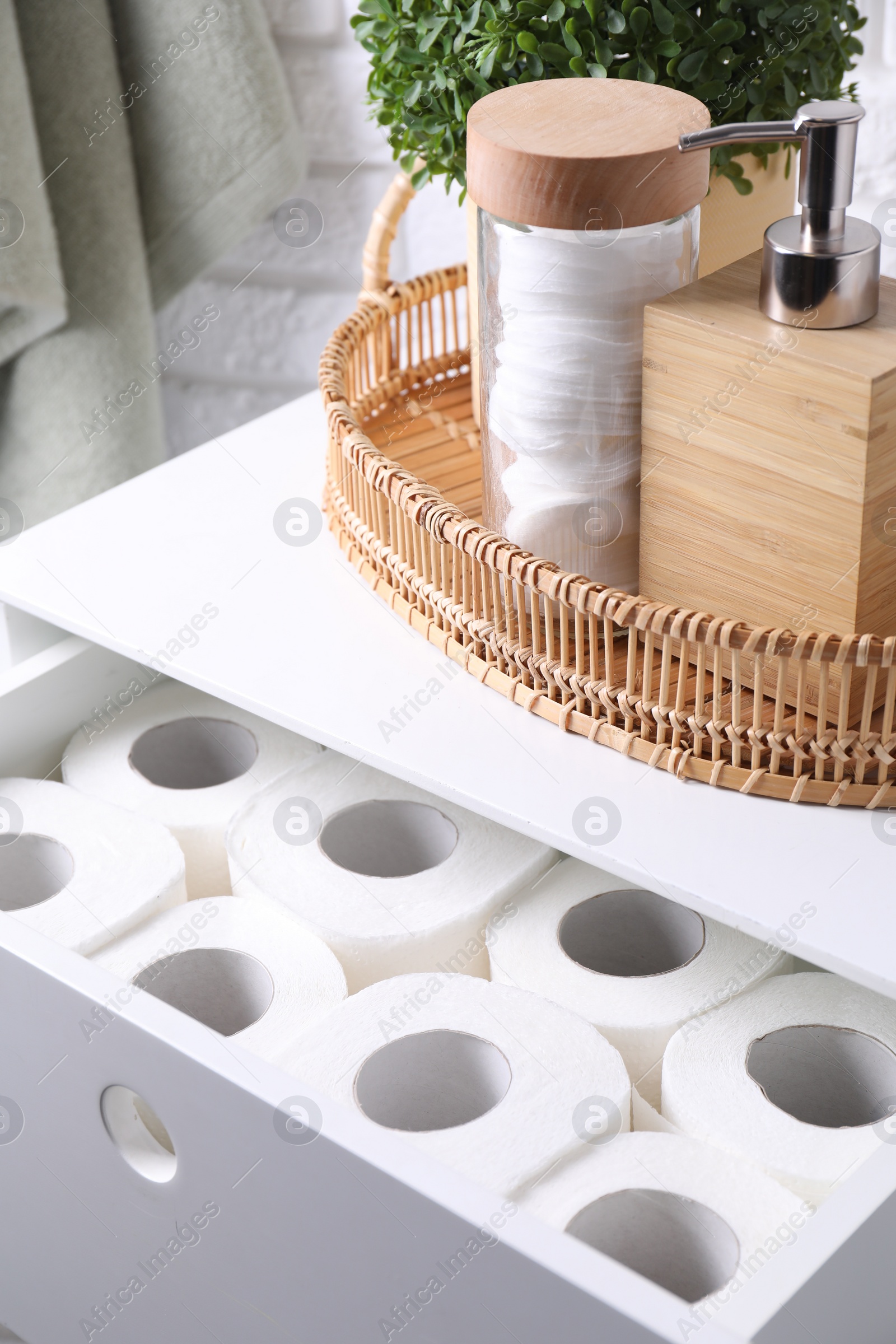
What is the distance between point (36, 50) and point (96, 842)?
54 cm

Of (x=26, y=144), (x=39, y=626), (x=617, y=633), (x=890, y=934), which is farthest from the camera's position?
(x=26, y=144)

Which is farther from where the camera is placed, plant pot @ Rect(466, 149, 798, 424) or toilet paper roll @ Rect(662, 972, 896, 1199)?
plant pot @ Rect(466, 149, 798, 424)

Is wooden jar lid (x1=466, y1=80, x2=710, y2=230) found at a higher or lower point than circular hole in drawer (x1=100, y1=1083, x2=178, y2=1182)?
higher

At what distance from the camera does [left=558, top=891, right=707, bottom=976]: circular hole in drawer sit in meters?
0.49

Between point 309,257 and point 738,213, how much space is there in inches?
19.9

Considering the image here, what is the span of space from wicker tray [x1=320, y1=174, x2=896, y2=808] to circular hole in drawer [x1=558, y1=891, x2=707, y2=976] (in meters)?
0.08

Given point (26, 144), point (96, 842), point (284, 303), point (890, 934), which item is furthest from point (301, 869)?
point (284, 303)

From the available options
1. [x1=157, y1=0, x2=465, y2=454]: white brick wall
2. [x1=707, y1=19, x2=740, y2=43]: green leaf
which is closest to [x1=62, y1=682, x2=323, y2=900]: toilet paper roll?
[x1=707, y1=19, x2=740, y2=43]: green leaf

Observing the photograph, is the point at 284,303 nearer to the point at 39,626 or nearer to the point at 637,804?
the point at 39,626

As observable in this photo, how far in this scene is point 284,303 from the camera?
3.30 ft

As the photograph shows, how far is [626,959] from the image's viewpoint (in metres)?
0.52

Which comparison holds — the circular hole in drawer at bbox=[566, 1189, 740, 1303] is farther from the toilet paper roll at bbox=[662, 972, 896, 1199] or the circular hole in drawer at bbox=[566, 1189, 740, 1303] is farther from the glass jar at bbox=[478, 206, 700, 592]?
the glass jar at bbox=[478, 206, 700, 592]

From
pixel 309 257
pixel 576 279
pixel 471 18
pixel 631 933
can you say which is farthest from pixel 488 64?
pixel 309 257

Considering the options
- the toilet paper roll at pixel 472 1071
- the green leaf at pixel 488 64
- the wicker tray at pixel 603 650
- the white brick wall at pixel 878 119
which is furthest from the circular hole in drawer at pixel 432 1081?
the white brick wall at pixel 878 119
